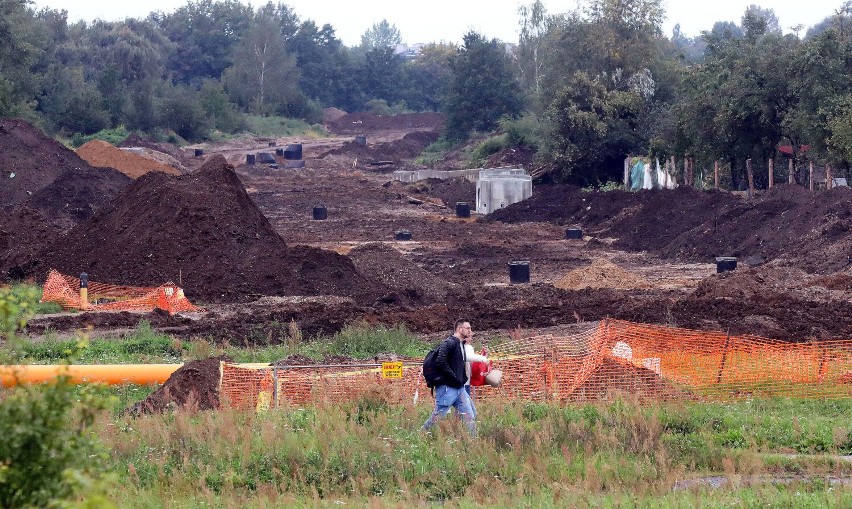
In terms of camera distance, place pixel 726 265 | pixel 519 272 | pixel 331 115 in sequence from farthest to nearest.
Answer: pixel 331 115 → pixel 726 265 → pixel 519 272

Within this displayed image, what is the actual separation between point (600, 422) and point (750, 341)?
5681mm

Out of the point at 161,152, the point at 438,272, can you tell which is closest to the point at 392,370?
the point at 438,272

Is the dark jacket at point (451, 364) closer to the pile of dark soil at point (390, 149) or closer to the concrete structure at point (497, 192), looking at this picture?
the concrete structure at point (497, 192)

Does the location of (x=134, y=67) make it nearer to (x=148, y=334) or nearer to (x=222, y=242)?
(x=222, y=242)

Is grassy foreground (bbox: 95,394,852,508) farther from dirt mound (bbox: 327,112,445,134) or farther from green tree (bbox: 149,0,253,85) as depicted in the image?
green tree (bbox: 149,0,253,85)

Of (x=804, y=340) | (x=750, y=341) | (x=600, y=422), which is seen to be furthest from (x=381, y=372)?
(x=804, y=340)

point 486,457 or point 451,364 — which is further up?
point 451,364

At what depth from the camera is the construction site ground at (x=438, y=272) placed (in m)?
19.3

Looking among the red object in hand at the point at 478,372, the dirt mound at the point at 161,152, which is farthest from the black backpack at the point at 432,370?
the dirt mound at the point at 161,152

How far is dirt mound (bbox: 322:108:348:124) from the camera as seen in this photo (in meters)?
104

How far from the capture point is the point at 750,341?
51.2ft

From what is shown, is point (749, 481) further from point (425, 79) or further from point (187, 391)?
point (425, 79)

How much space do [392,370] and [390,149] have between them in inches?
2626

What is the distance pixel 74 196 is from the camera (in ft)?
128
